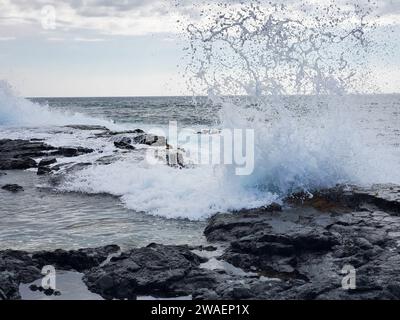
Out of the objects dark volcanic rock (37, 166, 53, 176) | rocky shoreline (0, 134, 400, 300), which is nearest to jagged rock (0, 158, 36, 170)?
dark volcanic rock (37, 166, 53, 176)

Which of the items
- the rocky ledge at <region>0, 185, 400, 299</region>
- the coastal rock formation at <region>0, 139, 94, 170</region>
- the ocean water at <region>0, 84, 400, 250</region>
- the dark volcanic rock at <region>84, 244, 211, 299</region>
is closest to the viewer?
the rocky ledge at <region>0, 185, 400, 299</region>

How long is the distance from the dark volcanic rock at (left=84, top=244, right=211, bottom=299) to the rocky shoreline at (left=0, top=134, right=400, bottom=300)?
0.01 meters

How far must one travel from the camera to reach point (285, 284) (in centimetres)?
585

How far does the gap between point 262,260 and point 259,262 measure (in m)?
0.07

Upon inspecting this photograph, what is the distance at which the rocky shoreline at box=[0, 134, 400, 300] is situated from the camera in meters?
5.68

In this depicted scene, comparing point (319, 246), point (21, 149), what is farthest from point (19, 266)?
point (21, 149)

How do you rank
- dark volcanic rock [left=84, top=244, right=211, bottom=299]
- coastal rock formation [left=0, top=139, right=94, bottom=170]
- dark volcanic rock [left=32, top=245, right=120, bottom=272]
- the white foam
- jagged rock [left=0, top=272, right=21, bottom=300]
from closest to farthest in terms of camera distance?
jagged rock [left=0, top=272, right=21, bottom=300]
dark volcanic rock [left=84, top=244, right=211, bottom=299]
dark volcanic rock [left=32, top=245, right=120, bottom=272]
the white foam
coastal rock formation [left=0, top=139, right=94, bottom=170]

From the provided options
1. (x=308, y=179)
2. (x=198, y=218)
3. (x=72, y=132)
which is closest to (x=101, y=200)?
(x=198, y=218)

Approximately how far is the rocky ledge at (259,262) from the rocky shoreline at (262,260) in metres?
0.01

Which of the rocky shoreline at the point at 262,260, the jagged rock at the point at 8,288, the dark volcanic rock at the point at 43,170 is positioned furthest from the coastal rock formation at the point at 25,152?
the jagged rock at the point at 8,288

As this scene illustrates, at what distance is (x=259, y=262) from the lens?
22.9ft

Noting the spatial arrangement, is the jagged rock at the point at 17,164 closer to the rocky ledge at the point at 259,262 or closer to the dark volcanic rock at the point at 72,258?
the rocky ledge at the point at 259,262

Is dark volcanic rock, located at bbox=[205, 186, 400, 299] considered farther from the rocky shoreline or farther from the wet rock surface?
the wet rock surface

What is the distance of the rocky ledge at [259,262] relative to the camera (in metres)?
5.66
